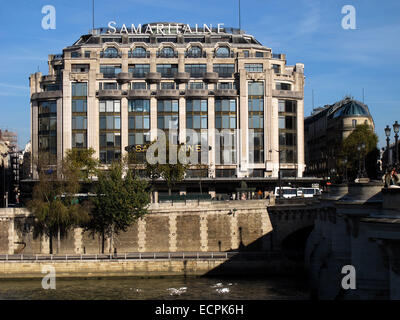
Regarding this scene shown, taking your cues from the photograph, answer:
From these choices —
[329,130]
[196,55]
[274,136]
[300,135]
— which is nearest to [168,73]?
[196,55]

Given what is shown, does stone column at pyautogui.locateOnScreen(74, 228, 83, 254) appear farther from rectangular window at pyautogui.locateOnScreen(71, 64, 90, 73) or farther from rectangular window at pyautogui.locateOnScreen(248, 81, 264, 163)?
rectangular window at pyautogui.locateOnScreen(71, 64, 90, 73)

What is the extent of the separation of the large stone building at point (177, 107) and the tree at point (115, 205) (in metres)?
30.1

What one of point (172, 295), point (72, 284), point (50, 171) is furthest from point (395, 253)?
point (50, 171)

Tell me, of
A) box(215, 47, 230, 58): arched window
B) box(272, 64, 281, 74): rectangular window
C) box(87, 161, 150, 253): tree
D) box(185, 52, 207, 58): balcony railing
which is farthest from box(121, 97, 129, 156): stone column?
box(87, 161, 150, 253): tree

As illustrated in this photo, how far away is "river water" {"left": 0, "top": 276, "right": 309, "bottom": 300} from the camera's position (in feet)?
205

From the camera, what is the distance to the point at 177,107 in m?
117

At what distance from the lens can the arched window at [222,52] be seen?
400 feet

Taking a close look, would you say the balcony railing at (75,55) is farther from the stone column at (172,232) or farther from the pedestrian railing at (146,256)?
the pedestrian railing at (146,256)

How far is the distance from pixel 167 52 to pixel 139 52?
16.1 feet

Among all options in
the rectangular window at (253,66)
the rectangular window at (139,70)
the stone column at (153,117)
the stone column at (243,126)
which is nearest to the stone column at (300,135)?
the rectangular window at (253,66)

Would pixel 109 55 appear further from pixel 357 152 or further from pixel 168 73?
pixel 357 152

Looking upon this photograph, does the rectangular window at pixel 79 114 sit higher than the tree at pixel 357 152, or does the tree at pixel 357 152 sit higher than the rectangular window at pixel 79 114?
the rectangular window at pixel 79 114

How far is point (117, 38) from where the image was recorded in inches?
5022
